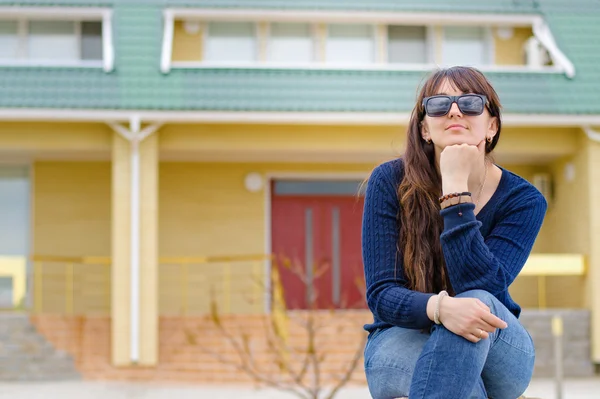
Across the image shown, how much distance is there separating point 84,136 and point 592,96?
6649 mm

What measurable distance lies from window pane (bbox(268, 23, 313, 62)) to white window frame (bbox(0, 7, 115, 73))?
7.69 ft

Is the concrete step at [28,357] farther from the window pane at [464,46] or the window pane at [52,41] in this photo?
the window pane at [464,46]

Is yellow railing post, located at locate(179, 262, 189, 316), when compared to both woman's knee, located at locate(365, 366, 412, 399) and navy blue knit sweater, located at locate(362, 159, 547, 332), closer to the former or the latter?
navy blue knit sweater, located at locate(362, 159, 547, 332)

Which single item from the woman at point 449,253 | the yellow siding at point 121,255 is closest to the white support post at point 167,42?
the yellow siding at point 121,255

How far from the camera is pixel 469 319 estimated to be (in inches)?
113

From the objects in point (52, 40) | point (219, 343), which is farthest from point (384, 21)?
point (219, 343)

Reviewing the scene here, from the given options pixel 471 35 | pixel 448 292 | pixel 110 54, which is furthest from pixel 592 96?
pixel 448 292

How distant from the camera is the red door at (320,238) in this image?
1452cm

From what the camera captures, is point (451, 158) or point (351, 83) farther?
point (351, 83)

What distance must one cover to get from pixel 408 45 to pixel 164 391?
249 inches

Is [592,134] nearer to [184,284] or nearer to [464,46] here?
[464,46]

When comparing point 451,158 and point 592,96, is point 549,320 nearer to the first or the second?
point 592,96

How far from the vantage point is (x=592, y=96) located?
499 inches

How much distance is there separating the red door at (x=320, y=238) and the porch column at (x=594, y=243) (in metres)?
3.41
